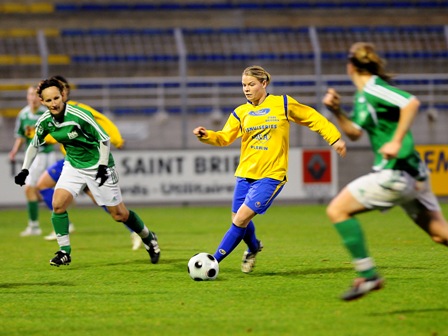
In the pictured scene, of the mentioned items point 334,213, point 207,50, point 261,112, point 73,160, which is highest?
point 207,50

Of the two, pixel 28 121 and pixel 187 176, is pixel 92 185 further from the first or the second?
pixel 187 176

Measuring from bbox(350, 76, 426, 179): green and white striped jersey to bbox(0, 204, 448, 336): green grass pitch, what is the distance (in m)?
0.97

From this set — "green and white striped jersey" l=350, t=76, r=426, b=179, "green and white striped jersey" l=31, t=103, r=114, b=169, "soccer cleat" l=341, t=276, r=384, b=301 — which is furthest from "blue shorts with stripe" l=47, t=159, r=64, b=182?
"soccer cleat" l=341, t=276, r=384, b=301

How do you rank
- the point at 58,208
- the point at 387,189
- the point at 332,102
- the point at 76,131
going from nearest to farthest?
the point at 332,102
the point at 387,189
the point at 76,131
the point at 58,208

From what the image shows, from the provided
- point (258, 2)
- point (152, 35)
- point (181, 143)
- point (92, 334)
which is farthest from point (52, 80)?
point (258, 2)

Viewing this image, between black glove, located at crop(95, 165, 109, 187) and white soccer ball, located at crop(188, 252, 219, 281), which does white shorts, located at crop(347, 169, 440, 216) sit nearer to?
white soccer ball, located at crop(188, 252, 219, 281)

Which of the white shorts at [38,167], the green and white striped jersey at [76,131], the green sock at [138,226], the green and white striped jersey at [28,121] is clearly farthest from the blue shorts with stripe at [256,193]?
the white shorts at [38,167]

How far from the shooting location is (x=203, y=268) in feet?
24.6

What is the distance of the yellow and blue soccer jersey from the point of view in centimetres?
789

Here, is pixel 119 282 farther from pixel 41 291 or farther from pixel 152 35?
pixel 152 35

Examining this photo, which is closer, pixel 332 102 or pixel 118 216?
pixel 332 102

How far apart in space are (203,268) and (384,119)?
2451mm

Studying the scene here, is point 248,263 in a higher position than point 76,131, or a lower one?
lower

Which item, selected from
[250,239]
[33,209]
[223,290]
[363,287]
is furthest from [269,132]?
[33,209]
